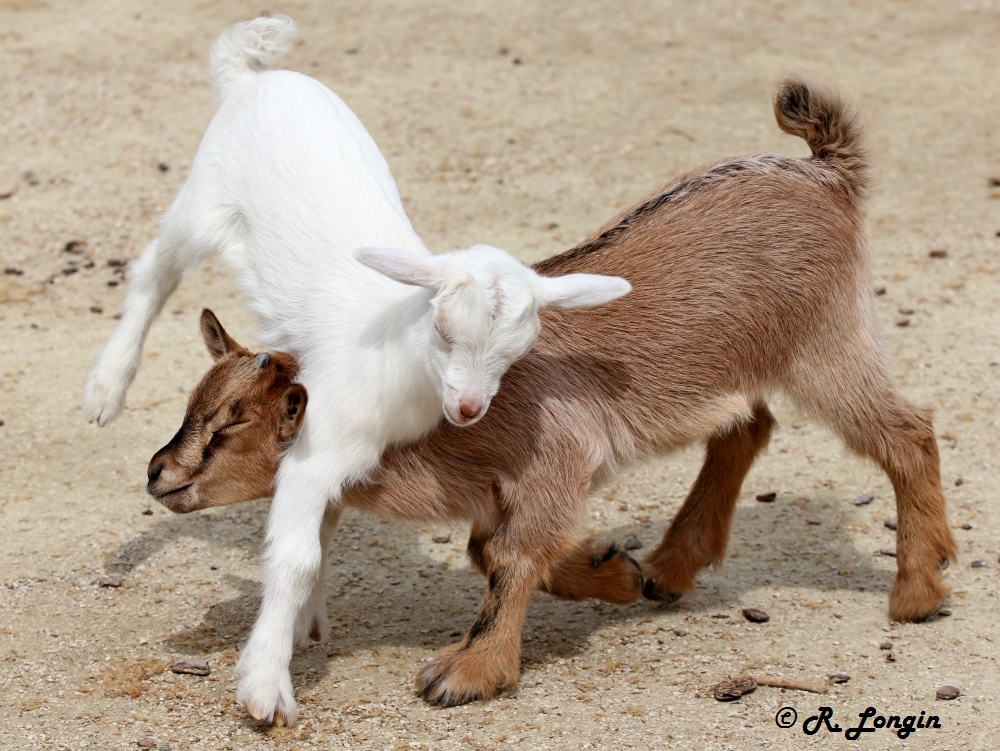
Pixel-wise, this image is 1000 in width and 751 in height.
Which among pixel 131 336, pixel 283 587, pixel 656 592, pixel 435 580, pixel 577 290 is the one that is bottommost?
pixel 435 580

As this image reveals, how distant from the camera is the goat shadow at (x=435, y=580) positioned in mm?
4816

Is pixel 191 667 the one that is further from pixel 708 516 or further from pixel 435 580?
pixel 708 516

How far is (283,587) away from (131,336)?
1.59 metres

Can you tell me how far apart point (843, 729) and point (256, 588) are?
7.94 feet

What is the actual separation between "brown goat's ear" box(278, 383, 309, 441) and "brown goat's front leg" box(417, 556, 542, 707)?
87cm

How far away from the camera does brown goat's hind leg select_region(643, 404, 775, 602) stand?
16.9ft

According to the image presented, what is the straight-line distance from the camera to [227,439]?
14.2 feet

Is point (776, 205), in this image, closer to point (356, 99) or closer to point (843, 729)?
point (843, 729)

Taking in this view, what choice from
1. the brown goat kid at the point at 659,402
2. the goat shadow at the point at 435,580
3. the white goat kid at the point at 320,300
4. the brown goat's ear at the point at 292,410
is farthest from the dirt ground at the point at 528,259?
the brown goat's ear at the point at 292,410

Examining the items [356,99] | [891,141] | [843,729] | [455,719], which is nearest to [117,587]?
[455,719]

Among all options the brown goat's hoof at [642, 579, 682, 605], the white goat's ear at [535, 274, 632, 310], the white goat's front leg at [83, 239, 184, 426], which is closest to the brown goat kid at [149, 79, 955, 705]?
the brown goat's hoof at [642, 579, 682, 605]

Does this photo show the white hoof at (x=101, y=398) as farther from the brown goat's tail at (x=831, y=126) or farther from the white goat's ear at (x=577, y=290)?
the brown goat's tail at (x=831, y=126)

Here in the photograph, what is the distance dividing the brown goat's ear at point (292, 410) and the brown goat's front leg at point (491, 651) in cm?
87

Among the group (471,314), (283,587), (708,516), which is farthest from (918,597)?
A: (283,587)
